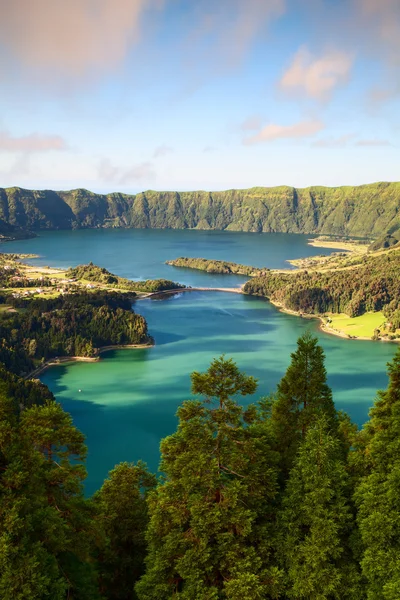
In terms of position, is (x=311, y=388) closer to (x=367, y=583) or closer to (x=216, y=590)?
(x=367, y=583)

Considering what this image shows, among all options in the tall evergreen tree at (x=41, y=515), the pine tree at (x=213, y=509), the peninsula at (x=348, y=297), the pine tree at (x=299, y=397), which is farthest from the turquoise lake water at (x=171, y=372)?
the pine tree at (x=299, y=397)

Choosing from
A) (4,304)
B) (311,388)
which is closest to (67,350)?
(4,304)

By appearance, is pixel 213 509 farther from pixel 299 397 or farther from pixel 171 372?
pixel 171 372

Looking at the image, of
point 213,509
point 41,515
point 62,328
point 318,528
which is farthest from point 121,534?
point 62,328

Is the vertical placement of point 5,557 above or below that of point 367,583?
above

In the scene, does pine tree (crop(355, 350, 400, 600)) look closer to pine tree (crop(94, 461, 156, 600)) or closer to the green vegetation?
pine tree (crop(94, 461, 156, 600))

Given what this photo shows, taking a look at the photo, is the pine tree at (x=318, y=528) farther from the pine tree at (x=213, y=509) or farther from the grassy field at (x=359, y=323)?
the grassy field at (x=359, y=323)
